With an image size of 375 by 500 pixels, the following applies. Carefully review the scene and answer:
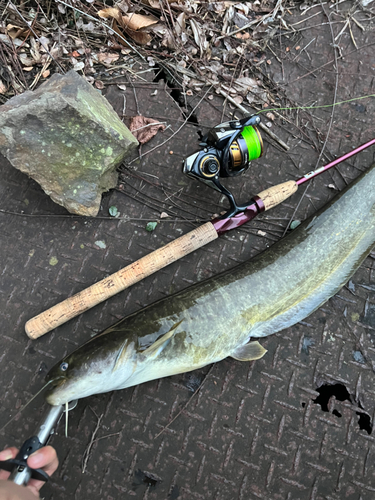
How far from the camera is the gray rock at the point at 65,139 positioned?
2535mm

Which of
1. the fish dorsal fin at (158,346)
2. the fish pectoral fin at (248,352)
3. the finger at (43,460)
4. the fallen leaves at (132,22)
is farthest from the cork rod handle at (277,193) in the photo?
the finger at (43,460)

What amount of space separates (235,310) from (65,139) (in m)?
1.82

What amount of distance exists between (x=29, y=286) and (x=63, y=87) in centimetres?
160

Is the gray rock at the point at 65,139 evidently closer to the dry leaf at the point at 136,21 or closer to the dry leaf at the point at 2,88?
the dry leaf at the point at 2,88

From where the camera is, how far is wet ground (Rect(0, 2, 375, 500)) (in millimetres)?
2525

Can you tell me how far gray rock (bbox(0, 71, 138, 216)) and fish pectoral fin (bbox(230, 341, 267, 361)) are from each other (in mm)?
1619

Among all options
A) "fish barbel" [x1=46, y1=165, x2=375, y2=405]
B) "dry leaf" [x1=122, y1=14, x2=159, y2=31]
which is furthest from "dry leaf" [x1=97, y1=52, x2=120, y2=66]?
"fish barbel" [x1=46, y1=165, x2=375, y2=405]

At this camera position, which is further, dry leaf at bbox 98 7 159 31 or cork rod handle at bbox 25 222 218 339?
dry leaf at bbox 98 7 159 31

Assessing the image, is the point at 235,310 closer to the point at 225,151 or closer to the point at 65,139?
the point at 225,151

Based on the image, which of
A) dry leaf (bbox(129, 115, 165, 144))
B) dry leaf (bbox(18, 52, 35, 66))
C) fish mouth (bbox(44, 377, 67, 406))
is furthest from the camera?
dry leaf (bbox(18, 52, 35, 66))

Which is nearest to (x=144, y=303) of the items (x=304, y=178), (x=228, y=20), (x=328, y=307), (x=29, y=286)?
(x=29, y=286)

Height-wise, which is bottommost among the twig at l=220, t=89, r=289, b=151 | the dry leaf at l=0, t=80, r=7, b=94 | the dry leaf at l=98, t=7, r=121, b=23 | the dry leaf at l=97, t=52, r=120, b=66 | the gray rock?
the twig at l=220, t=89, r=289, b=151

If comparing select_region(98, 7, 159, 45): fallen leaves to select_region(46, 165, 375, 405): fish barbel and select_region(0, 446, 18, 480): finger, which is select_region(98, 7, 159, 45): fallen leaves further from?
select_region(0, 446, 18, 480): finger

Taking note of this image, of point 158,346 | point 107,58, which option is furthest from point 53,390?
point 107,58
